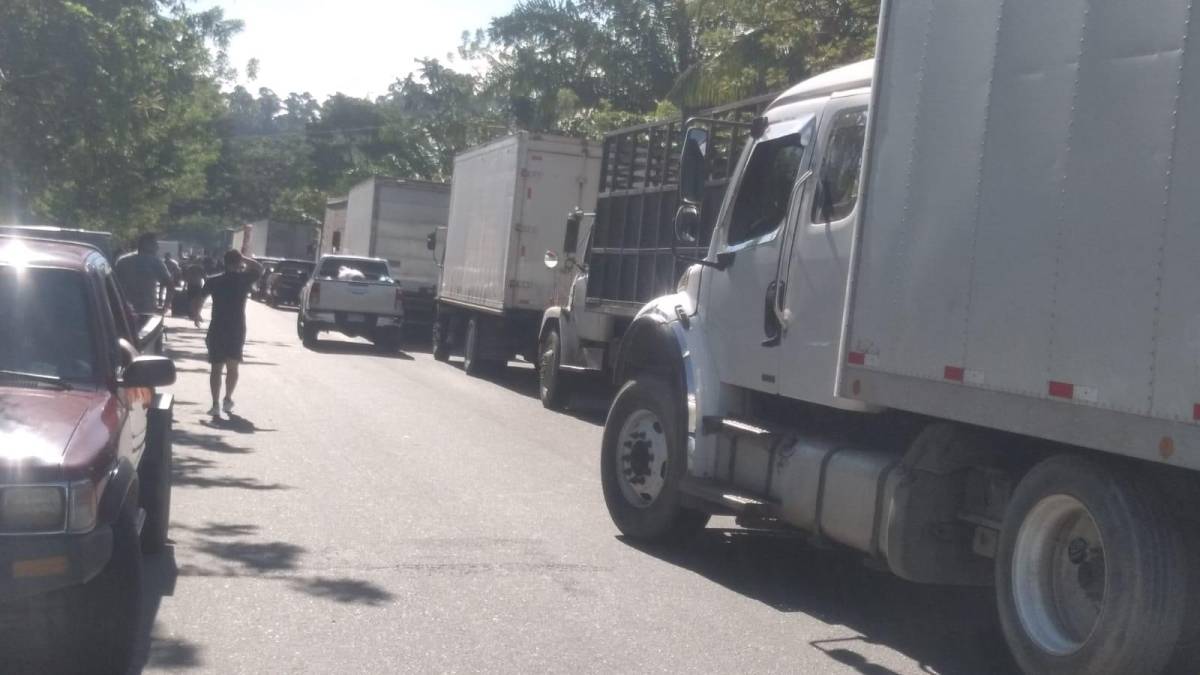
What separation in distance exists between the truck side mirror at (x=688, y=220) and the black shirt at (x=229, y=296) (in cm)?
690

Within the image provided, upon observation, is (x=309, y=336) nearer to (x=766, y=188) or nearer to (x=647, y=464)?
(x=647, y=464)

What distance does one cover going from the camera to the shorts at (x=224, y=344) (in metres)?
14.8

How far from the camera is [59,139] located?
21.9 metres

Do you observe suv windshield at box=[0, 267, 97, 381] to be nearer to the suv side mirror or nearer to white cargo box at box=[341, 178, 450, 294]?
the suv side mirror

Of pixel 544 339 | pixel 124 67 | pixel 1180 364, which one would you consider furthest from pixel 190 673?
pixel 124 67

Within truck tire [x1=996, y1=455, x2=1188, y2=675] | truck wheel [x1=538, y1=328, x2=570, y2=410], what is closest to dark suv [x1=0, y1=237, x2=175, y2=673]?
truck tire [x1=996, y1=455, x2=1188, y2=675]

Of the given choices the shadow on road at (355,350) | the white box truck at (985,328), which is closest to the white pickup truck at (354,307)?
the shadow on road at (355,350)

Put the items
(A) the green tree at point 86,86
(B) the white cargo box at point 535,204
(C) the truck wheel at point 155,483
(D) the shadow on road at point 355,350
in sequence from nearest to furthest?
(C) the truck wheel at point 155,483, (A) the green tree at point 86,86, (B) the white cargo box at point 535,204, (D) the shadow on road at point 355,350

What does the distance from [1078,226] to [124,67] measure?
18.2m

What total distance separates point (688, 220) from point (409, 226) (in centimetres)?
2361

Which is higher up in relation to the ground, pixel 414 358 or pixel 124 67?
pixel 124 67

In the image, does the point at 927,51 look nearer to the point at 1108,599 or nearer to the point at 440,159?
the point at 1108,599

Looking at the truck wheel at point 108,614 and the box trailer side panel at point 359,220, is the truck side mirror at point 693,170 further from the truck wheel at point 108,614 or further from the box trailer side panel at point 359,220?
the box trailer side panel at point 359,220

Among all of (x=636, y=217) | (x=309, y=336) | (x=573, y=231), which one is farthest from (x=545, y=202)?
(x=309, y=336)
